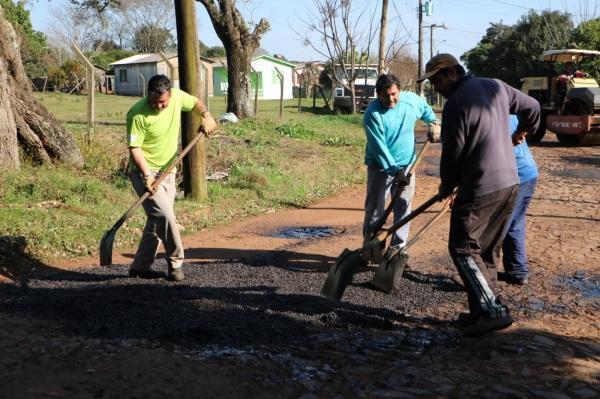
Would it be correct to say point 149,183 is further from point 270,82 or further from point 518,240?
point 270,82

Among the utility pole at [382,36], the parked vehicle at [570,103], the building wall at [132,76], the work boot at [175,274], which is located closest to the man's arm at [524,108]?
the work boot at [175,274]

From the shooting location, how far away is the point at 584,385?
3758 millimetres

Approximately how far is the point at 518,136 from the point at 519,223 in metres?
0.86

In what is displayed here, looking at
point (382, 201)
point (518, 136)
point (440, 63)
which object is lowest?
point (382, 201)

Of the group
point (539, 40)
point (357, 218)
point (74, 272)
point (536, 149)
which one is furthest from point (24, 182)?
point (539, 40)

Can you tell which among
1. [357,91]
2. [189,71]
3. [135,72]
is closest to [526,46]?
[357,91]

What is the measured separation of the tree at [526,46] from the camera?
3497 centimetres

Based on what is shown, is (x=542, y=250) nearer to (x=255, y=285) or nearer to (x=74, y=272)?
(x=255, y=285)

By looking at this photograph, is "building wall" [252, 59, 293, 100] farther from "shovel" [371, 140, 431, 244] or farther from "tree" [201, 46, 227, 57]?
"shovel" [371, 140, 431, 244]

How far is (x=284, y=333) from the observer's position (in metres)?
4.48

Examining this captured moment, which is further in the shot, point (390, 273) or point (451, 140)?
point (390, 273)

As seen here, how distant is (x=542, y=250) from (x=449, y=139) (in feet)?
10.5

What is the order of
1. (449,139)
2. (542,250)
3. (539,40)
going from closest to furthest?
(449,139) < (542,250) < (539,40)

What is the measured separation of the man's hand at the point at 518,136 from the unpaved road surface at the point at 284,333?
1.17 metres
